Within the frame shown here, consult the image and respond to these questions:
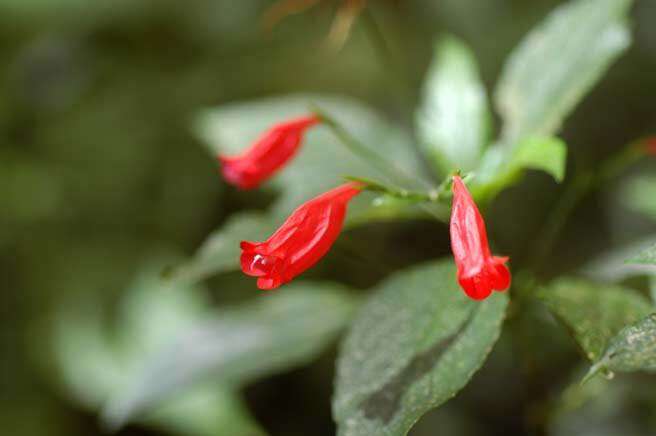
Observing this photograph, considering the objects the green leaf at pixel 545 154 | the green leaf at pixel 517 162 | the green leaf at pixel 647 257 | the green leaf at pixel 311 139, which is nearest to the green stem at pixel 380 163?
the green leaf at pixel 311 139

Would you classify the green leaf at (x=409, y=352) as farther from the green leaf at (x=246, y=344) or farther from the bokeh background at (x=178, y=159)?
the bokeh background at (x=178, y=159)

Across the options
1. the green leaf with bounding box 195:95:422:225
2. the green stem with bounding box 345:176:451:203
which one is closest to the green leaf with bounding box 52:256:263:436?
the green leaf with bounding box 195:95:422:225

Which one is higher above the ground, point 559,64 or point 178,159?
point 559,64

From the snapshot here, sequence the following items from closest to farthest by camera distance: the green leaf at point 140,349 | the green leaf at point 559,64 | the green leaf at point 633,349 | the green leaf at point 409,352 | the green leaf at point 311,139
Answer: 1. the green leaf at point 633,349
2. the green leaf at point 409,352
3. the green leaf at point 559,64
4. the green leaf at point 311,139
5. the green leaf at point 140,349

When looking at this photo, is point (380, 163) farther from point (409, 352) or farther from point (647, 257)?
point (647, 257)

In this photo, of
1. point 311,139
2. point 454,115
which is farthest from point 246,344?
point 454,115

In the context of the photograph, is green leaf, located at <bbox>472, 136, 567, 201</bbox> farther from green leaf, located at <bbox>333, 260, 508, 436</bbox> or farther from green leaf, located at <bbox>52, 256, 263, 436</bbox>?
green leaf, located at <bbox>52, 256, 263, 436</bbox>

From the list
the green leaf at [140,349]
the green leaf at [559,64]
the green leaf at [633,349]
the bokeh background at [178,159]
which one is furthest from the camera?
the bokeh background at [178,159]
